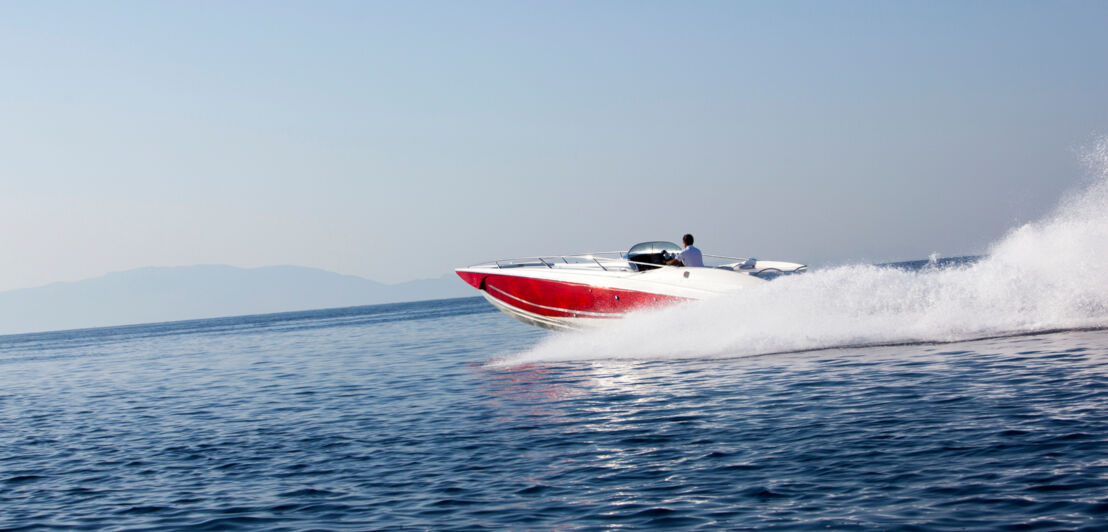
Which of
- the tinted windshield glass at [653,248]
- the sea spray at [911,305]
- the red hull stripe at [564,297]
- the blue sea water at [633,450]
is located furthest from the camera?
the tinted windshield glass at [653,248]

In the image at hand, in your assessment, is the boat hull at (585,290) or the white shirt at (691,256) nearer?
the boat hull at (585,290)

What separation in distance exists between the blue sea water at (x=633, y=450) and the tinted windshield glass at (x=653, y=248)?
2.65 meters

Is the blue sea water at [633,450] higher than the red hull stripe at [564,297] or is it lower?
lower

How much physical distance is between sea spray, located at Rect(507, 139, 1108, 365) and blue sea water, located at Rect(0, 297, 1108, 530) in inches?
15.9

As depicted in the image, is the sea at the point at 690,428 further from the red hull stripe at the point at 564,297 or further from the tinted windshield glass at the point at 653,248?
the tinted windshield glass at the point at 653,248

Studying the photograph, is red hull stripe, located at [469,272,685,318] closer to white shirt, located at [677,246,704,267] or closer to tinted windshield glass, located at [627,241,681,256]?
white shirt, located at [677,246,704,267]

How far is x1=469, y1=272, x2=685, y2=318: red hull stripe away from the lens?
50.1 feet

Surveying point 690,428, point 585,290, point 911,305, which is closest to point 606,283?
point 585,290

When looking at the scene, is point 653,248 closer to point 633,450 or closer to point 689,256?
point 689,256

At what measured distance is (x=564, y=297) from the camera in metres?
16.5

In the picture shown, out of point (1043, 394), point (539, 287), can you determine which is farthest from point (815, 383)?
point (539, 287)

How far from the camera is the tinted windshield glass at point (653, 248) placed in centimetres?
1574

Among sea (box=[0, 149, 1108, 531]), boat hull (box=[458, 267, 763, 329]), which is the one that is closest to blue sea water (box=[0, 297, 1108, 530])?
sea (box=[0, 149, 1108, 531])

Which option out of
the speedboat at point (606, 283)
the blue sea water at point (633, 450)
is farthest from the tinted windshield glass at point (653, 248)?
the blue sea water at point (633, 450)
